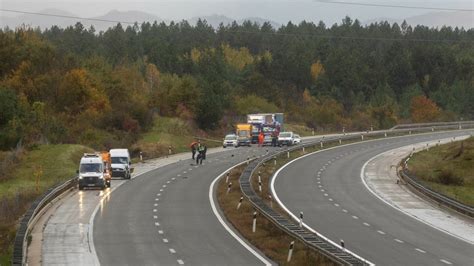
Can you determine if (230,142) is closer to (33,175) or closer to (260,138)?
(260,138)

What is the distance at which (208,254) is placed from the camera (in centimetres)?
2602

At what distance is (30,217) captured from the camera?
3045 cm

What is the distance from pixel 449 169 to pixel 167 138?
108 feet

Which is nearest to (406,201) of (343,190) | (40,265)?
(343,190)

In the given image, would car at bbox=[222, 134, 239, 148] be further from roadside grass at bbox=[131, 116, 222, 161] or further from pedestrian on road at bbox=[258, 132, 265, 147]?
pedestrian on road at bbox=[258, 132, 265, 147]

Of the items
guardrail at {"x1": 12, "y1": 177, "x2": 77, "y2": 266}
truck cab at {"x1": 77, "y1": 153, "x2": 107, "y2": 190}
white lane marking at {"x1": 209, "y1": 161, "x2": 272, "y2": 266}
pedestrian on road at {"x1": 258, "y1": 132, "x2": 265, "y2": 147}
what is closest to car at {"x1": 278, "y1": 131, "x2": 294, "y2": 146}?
pedestrian on road at {"x1": 258, "y1": 132, "x2": 265, "y2": 147}

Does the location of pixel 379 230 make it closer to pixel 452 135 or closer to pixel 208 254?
pixel 208 254

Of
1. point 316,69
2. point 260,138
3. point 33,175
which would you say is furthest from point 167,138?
point 316,69

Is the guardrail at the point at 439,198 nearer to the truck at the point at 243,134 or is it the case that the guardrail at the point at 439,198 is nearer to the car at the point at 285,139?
the car at the point at 285,139

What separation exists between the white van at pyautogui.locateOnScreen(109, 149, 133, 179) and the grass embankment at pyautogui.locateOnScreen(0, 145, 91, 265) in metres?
3.65

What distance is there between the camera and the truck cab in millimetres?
45656

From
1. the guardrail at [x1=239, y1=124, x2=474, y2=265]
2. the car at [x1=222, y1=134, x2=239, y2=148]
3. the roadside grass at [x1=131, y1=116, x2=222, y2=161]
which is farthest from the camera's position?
the car at [x1=222, y1=134, x2=239, y2=148]

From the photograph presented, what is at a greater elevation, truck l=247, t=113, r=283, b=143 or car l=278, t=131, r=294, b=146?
truck l=247, t=113, r=283, b=143

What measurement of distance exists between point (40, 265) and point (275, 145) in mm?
62799
